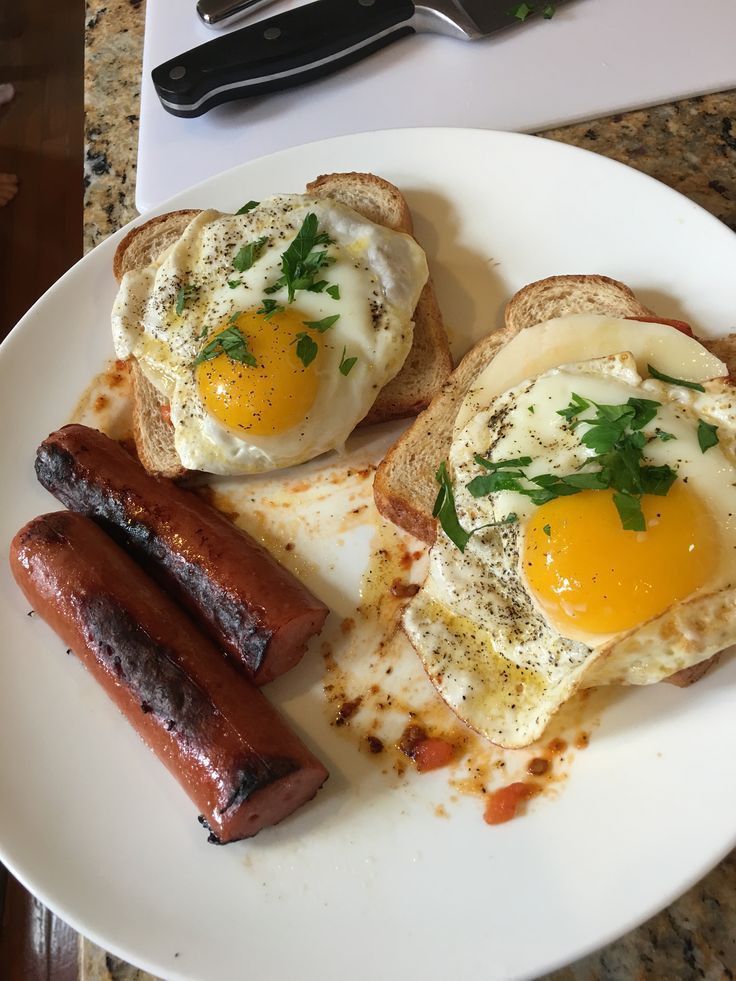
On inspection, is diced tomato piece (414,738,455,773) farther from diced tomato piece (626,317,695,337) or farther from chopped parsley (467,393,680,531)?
diced tomato piece (626,317,695,337)

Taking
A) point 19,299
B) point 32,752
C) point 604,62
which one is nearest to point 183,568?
point 32,752

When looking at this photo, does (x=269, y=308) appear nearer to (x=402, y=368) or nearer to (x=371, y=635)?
(x=402, y=368)

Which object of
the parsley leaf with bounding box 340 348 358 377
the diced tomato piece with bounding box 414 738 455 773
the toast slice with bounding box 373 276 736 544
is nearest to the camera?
the diced tomato piece with bounding box 414 738 455 773

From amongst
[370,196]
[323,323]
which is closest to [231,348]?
[323,323]

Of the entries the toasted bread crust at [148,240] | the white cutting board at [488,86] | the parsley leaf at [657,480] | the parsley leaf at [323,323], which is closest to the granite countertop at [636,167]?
the white cutting board at [488,86]

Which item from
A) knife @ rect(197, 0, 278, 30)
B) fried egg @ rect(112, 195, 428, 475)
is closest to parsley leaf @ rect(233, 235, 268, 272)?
fried egg @ rect(112, 195, 428, 475)

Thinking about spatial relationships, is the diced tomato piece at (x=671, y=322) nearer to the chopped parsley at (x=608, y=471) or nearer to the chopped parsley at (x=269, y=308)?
the chopped parsley at (x=608, y=471)

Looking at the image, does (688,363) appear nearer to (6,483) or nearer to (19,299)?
(6,483)
